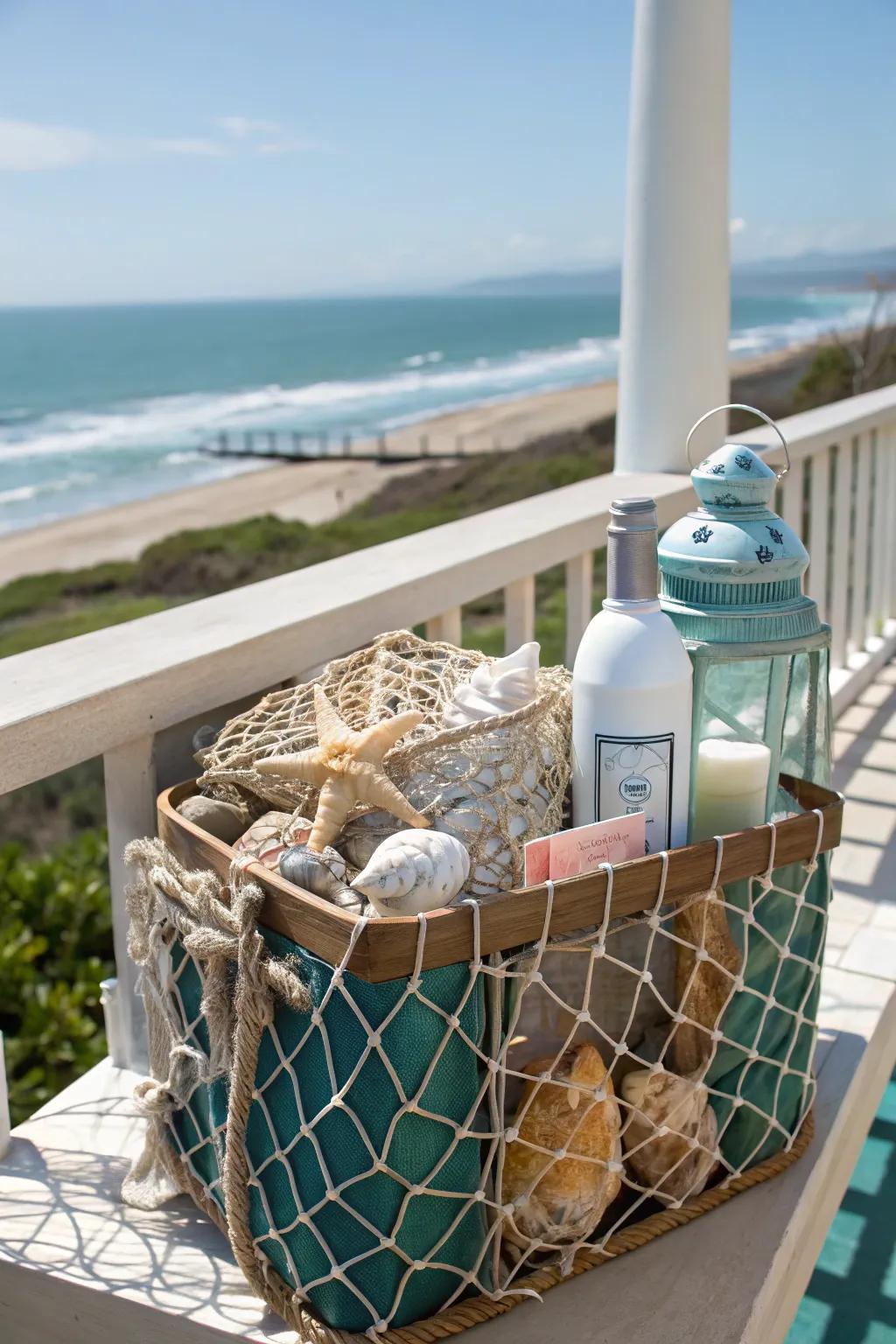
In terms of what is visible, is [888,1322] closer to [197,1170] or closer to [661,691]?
[197,1170]

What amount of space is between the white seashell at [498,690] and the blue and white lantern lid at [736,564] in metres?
0.14

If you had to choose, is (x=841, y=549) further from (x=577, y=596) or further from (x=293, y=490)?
(x=293, y=490)

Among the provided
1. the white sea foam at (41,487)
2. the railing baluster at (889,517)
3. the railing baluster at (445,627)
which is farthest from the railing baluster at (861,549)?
the white sea foam at (41,487)

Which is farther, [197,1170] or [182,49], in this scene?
[182,49]

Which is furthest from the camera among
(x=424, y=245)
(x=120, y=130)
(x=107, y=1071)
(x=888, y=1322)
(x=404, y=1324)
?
(x=424, y=245)

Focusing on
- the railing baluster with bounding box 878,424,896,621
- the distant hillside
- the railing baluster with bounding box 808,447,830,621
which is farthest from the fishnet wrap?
the distant hillside

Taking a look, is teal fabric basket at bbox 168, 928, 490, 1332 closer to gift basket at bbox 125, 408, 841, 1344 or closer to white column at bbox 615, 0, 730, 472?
gift basket at bbox 125, 408, 841, 1344

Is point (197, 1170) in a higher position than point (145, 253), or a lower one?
lower

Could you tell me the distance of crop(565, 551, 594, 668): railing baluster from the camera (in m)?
1.74

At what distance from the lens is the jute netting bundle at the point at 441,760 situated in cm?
91

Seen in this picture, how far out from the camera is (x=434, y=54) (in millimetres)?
31078

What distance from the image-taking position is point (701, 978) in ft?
3.27

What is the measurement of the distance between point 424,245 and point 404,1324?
34.8m

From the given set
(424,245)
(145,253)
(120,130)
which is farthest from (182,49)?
(424,245)
